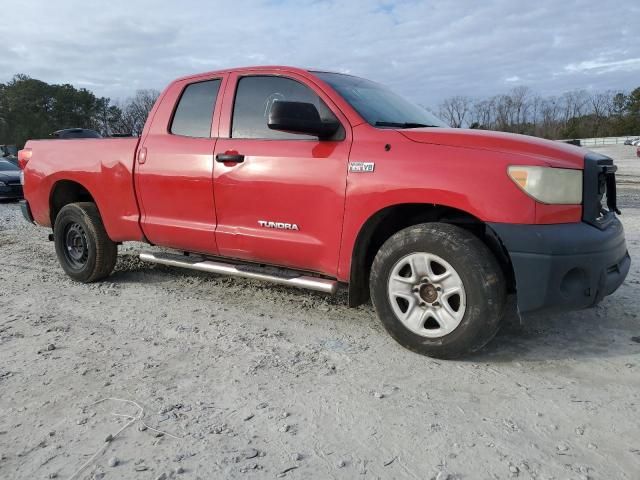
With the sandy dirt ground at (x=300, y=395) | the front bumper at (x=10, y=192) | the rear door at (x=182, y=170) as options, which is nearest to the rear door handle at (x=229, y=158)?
the rear door at (x=182, y=170)

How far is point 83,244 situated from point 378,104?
10.9ft

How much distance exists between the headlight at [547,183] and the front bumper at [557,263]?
0.16m

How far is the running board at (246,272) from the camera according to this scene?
360cm

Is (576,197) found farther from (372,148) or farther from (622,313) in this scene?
(622,313)

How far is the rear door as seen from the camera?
13.6 feet

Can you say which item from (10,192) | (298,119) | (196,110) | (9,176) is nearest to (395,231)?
Answer: (298,119)

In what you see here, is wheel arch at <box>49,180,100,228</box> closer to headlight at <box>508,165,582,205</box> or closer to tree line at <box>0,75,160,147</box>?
headlight at <box>508,165,582,205</box>

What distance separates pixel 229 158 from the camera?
3910mm

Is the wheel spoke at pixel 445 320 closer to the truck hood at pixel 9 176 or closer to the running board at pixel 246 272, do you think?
the running board at pixel 246 272

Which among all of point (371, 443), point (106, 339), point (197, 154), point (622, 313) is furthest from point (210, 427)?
point (622, 313)

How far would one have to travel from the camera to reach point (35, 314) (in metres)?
4.21

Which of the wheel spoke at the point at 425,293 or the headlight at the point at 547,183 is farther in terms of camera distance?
the wheel spoke at the point at 425,293

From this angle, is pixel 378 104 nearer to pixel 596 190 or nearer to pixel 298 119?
pixel 298 119

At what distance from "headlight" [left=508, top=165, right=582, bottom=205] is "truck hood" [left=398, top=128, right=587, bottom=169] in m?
0.05
